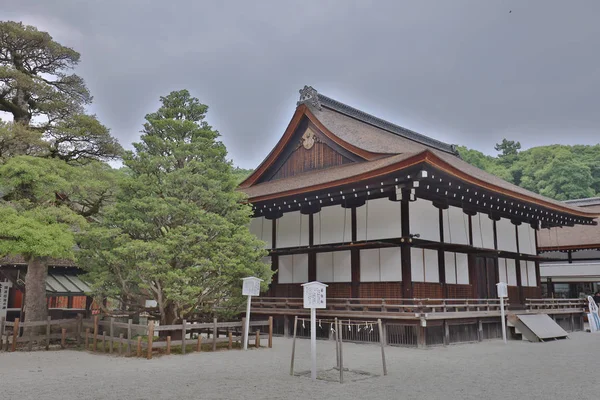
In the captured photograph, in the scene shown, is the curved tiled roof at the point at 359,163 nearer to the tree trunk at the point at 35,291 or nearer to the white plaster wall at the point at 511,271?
the white plaster wall at the point at 511,271

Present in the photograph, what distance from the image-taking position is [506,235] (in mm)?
21484

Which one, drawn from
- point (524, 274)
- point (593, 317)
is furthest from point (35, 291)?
point (593, 317)

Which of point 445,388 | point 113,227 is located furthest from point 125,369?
point 445,388

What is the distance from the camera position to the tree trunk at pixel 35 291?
1488 cm

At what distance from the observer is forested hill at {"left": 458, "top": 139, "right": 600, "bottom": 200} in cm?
5909

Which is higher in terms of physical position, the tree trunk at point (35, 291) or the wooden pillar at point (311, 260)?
the wooden pillar at point (311, 260)

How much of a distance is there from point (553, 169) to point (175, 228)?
5906cm

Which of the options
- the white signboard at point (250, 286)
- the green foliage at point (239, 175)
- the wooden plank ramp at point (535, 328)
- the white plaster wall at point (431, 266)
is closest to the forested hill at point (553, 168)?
the green foliage at point (239, 175)

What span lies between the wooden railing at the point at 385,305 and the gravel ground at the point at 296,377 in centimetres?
138

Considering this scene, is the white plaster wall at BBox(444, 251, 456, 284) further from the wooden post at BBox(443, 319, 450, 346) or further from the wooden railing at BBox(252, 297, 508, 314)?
the wooden post at BBox(443, 319, 450, 346)

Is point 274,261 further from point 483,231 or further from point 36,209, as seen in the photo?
point 36,209

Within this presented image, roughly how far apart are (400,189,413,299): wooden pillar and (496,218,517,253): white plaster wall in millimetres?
6786

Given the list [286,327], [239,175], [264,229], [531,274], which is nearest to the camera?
[286,327]

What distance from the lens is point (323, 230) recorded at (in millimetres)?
18688
